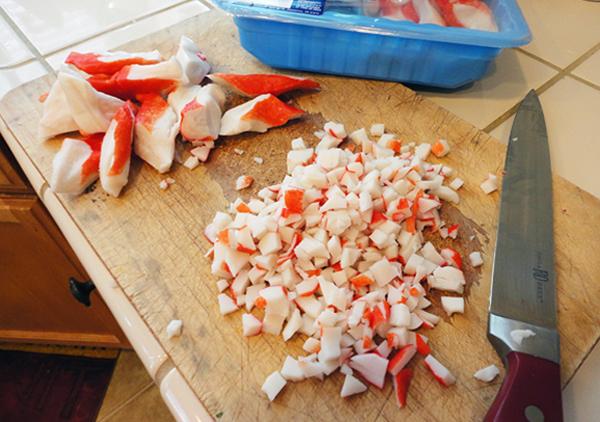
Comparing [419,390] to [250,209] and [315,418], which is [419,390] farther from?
[250,209]

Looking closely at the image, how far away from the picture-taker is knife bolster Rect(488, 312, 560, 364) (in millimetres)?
→ 620

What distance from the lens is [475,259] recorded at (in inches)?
30.5

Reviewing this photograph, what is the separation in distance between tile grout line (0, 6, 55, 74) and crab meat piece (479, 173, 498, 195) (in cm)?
101

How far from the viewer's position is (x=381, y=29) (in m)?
0.95

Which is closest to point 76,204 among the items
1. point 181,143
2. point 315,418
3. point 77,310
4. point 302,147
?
point 181,143

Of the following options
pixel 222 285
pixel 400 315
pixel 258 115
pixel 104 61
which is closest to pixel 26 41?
pixel 104 61

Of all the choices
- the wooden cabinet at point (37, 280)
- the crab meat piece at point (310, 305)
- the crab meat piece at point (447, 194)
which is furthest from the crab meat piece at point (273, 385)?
the wooden cabinet at point (37, 280)

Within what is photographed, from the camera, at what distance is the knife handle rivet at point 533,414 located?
1.79 ft

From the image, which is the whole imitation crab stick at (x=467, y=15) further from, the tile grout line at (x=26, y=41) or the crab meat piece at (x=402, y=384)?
the tile grout line at (x=26, y=41)

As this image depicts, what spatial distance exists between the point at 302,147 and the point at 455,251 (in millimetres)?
362

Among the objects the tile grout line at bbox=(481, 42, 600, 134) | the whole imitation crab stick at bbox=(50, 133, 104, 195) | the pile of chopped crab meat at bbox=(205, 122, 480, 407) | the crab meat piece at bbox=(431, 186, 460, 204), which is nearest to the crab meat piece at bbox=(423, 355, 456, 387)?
the pile of chopped crab meat at bbox=(205, 122, 480, 407)

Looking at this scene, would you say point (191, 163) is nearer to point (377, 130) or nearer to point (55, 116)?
point (55, 116)

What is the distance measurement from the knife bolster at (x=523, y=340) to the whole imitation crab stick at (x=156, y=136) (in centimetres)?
65

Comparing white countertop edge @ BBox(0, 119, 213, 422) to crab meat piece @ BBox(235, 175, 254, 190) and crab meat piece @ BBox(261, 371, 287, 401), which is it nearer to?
crab meat piece @ BBox(261, 371, 287, 401)
